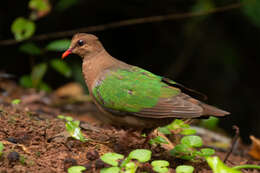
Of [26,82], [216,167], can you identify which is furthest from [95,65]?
[26,82]

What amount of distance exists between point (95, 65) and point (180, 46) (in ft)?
11.6

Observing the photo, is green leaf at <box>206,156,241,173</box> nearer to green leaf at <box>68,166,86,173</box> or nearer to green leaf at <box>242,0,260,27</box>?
green leaf at <box>68,166,86,173</box>

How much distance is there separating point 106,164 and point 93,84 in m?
1.01

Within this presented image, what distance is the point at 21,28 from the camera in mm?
5926

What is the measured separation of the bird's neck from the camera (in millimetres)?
4072

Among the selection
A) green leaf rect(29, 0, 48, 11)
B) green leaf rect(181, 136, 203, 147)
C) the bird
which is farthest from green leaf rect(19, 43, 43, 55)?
green leaf rect(181, 136, 203, 147)

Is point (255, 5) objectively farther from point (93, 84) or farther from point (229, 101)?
point (93, 84)

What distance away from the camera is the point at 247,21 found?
657cm

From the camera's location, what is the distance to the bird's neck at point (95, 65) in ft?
13.4

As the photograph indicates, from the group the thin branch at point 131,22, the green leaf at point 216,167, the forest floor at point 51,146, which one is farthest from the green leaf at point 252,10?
the green leaf at point 216,167

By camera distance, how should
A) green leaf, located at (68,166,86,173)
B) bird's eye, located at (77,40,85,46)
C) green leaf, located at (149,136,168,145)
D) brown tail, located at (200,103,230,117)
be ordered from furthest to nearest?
bird's eye, located at (77,40,85,46) < green leaf, located at (149,136,168,145) < brown tail, located at (200,103,230,117) < green leaf, located at (68,166,86,173)

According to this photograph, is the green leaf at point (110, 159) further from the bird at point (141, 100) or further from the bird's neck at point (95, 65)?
the bird's neck at point (95, 65)

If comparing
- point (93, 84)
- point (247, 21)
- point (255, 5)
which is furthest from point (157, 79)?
point (247, 21)

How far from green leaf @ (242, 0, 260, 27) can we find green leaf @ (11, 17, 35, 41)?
321 cm
